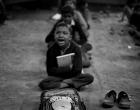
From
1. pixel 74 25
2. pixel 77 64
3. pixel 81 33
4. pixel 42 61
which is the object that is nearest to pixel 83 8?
pixel 74 25

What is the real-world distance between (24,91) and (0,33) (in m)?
2.86

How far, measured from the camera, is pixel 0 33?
705 cm

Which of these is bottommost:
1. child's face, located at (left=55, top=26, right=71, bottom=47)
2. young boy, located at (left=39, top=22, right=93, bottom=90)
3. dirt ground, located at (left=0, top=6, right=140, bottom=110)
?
dirt ground, located at (left=0, top=6, right=140, bottom=110)

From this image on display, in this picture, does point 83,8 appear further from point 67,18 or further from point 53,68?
point 53,68

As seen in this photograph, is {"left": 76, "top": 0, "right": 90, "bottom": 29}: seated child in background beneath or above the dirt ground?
above

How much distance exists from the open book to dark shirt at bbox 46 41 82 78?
7cm

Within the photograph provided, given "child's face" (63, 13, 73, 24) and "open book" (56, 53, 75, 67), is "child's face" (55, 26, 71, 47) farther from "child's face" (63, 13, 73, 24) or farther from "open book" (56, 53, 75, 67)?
"child's face" (63, 13, 73, 24)

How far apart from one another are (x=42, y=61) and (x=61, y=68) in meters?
1.22

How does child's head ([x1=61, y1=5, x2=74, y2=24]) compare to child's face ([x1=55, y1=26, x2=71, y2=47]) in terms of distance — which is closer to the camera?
child's face ([x1=55, y1=26, x2=71, y2=47])

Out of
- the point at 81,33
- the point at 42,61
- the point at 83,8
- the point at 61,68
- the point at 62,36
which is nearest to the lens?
the point at 62,36

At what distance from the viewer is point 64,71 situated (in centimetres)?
461

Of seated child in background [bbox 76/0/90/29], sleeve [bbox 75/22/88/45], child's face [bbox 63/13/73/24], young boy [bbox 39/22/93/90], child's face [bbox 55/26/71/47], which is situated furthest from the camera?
seated child in background [bbox 76/0/90/29]

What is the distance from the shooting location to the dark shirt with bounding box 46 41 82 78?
4.60 m

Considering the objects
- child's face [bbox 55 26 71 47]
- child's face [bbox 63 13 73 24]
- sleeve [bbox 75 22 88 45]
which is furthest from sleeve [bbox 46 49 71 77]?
sleeve [bbox 75 22 88 45]
